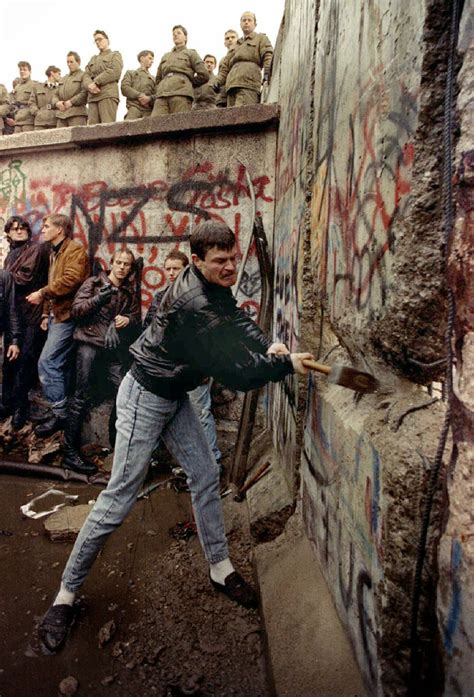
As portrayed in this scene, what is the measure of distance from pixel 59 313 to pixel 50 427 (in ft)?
3.89

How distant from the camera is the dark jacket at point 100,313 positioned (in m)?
4.60

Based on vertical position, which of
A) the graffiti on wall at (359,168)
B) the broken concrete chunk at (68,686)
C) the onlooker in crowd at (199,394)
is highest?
the graffiti on wall at (359,168)

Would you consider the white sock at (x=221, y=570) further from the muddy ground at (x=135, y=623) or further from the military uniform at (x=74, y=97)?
the military uniform at (x=74, y=97)

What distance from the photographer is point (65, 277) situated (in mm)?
4750

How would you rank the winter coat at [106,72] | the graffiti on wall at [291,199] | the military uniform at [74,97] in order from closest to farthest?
1. the graffiti on wall at [291,199]
2. the winter coat at [106,72]
3. the military uniform at [74,97]

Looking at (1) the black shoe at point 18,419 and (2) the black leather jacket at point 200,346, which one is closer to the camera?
(2) the black leather jacket at point 200,346

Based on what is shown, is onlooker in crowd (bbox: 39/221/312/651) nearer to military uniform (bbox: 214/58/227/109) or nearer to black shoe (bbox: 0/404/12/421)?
black shoe (bbox: 0/404/12/421)

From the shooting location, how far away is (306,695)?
1.61 metres

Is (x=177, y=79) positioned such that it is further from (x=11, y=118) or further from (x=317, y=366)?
(x=317, y=366)

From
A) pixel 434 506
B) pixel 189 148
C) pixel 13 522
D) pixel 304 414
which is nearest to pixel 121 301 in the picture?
pixel 189 148

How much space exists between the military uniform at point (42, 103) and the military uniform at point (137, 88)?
6.02 ft

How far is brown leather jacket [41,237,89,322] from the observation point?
15.6 feet

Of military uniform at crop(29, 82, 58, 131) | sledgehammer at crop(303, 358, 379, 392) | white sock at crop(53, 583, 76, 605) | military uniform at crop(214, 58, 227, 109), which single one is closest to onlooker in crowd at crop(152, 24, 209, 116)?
military uniform at crop(214, 58, 227, 109)

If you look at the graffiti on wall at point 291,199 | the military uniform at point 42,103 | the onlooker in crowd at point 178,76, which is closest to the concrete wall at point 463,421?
the graffiti on wall at point 291,199
